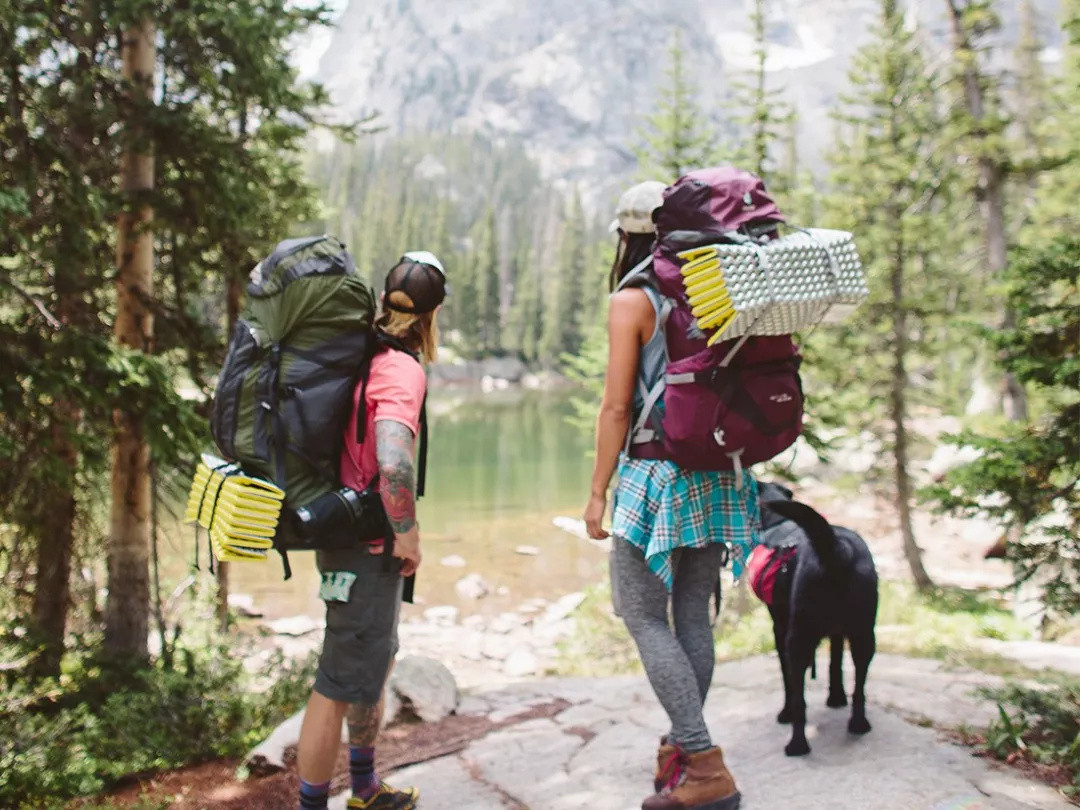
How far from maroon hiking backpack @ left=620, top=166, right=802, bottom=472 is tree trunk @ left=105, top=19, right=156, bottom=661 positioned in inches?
169

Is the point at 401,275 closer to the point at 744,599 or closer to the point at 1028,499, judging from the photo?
the point at 1028,499

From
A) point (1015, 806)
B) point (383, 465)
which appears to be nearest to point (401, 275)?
point (383, 465)

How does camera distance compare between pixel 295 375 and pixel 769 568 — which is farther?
pixel 769 568

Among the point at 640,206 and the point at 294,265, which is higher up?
the point at 640,206

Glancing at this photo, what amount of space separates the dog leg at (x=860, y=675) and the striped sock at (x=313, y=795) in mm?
2000

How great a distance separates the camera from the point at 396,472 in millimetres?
2455

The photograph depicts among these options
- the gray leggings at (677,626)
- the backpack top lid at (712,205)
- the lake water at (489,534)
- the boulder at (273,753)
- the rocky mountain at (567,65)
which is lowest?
the lake water at (489,534)

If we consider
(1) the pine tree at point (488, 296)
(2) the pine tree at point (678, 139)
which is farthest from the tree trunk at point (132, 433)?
(1) the pine tree at point (488, 296)

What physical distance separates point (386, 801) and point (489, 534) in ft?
51.5

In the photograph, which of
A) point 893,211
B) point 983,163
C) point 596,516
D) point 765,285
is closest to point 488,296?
point 893,211

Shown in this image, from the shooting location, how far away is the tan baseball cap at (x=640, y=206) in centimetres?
278

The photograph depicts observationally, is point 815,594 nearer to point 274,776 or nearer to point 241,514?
point 241,514

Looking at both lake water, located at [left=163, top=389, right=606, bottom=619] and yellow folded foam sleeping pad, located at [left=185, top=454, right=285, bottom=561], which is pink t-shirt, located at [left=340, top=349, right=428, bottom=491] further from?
lake water, located at [left=163, top=389, right=606, bottom=619]

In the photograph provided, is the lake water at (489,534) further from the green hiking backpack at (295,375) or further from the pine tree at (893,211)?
the pine tree at (893,211)
